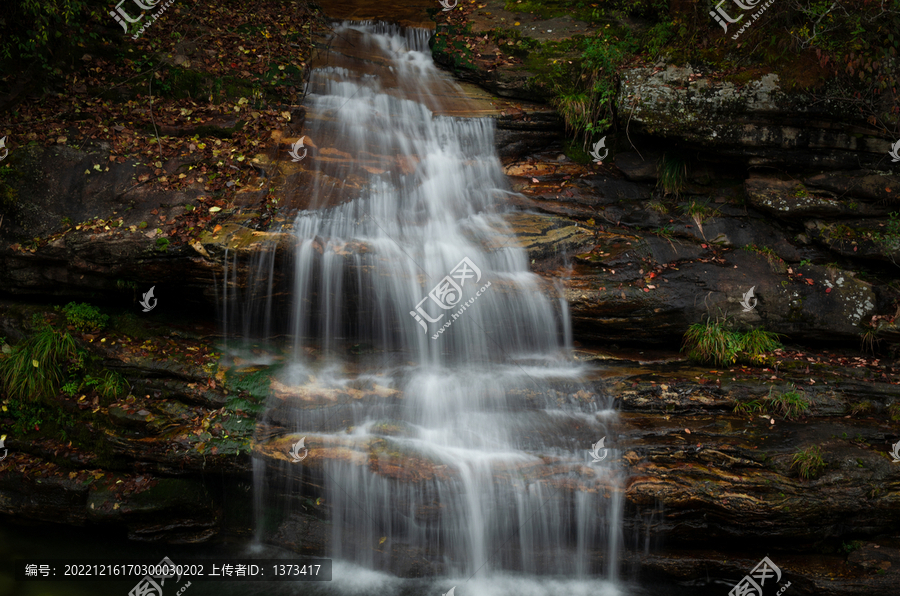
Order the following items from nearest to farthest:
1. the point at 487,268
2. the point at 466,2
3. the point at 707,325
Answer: the point at 707,325 → the point at 487,268 → the point at 466,2

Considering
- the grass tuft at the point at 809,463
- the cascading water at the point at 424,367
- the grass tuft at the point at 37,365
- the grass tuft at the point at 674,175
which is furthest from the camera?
the grass tuft at the point at 674,175

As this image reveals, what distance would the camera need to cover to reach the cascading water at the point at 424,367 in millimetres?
5250

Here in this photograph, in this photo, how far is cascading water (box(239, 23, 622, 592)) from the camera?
525 cm

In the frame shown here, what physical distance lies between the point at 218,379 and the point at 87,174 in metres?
3.32

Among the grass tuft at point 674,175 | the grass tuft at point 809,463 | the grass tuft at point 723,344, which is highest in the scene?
the grass tuft at point 674,175

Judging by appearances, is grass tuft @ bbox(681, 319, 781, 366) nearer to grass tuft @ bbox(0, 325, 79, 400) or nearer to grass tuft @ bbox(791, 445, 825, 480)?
grass tuft @ bbox(791, 445, 825, 480)

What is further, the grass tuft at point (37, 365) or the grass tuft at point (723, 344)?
the grass tuft at point (723, 344)

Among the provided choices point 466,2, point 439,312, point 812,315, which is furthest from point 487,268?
point 466,2

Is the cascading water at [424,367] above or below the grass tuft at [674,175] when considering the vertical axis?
below

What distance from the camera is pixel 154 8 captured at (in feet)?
27.1

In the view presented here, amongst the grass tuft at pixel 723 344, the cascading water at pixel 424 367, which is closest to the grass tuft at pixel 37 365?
the cascading water at pixel 424 367

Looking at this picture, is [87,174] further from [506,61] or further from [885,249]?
[885,249]

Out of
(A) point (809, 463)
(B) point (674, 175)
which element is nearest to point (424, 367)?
(A) point (809, 463)

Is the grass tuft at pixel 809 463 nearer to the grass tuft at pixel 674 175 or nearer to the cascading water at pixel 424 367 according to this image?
the cascading water at pixel 424 367
